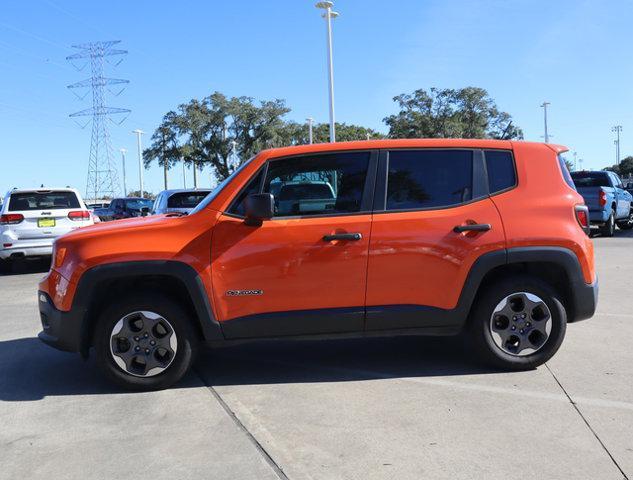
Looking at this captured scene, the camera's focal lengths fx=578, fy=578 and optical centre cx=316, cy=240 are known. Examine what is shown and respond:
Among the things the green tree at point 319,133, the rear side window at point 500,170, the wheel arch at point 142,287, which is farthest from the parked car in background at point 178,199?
the green tree at point 319,133

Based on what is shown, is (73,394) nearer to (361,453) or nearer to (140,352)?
(140,352)


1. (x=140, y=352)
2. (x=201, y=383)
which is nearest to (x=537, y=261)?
(x=201, y=383)

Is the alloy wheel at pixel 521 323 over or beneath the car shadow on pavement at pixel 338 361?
over

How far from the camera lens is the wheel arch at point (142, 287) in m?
4.26

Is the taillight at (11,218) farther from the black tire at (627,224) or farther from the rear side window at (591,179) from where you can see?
the black tire at (627,224)

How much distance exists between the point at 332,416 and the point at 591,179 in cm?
1542

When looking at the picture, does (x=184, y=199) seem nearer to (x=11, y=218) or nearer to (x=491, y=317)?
(x=11, y=218)

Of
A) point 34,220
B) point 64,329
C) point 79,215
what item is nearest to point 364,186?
point 64,329

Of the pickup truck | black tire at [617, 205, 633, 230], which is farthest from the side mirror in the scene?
black tire at [617, 205, 633, 230]

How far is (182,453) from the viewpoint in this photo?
343 cm

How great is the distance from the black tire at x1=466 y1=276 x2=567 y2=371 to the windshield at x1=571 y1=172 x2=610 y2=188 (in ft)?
43.9

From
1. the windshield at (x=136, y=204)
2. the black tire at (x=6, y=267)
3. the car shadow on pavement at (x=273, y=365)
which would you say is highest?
the windshield at (x=136, y=204)

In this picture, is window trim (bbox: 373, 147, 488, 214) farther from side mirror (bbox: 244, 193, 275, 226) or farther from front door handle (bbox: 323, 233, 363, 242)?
side mirror (bbox: 244, 193, 275, 226)

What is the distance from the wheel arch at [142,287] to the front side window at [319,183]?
891mm
